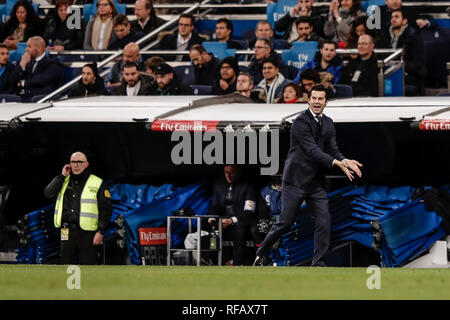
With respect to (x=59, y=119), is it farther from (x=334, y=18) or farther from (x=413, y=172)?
(x=334, y=18)

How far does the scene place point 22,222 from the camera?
1288cm

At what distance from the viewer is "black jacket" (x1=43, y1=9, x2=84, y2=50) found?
1708 centimetres

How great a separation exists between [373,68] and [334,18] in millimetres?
2092

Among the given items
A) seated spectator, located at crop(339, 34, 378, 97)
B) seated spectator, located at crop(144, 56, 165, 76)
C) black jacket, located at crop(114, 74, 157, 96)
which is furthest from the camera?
seated spectator, located at crop(144, 56, 165, 76)

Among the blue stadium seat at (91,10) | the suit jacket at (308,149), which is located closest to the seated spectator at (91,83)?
the blue stadium seat at (91,10)

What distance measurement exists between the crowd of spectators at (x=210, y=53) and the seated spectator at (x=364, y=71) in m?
0.01

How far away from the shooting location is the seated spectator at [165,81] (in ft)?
45.7

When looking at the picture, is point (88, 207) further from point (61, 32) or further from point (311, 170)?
point (61, 32)

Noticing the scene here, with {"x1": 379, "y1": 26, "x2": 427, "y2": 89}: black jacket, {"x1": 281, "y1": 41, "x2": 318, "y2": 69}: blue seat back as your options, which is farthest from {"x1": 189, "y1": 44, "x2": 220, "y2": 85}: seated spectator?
{"x1": 379, "y1": 26, "x2": 427, "y2": 89}: black jacket

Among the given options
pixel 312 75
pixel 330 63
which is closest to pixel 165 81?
pixel 312 75

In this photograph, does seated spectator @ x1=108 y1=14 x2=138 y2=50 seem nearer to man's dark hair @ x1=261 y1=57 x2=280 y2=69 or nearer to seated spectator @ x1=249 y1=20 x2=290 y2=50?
seated spectator @ x1=249 y1=20 x2=290 y2=50

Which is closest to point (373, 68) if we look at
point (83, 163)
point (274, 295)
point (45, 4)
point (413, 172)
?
point (413, 172)

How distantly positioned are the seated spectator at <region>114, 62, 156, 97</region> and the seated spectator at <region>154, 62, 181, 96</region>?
12 centimetres
